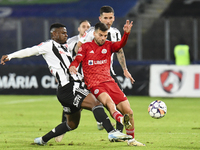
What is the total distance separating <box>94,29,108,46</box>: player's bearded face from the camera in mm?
6676

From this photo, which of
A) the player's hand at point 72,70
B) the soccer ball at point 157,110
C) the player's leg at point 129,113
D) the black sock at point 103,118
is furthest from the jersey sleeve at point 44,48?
the soccer ball at point 157,110

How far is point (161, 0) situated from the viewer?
86.6 feet

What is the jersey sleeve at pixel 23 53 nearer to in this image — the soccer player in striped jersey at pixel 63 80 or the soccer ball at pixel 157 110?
the soccer player in striped jersey at pixel 63 80

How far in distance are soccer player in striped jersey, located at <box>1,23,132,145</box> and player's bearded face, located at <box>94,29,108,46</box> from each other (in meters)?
0.46

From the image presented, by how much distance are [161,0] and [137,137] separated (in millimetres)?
19699

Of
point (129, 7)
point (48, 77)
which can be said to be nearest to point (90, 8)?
point (129, 7)

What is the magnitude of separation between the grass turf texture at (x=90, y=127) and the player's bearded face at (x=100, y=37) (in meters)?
1.52

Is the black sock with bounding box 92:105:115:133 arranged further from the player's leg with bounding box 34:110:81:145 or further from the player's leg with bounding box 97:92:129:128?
the player's leg with bounding box 34:110:81:145

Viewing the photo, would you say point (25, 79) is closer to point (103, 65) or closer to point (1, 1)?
point (103, 65)

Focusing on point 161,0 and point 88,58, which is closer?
point 88,58

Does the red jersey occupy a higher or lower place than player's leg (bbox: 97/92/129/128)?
higher

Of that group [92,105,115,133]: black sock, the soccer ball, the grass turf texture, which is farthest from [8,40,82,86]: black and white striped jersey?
the soccer ball

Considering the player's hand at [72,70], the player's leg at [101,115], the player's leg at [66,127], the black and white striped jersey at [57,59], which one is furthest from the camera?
the player's leg at [66,127]

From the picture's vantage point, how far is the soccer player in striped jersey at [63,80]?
20.8 feet
